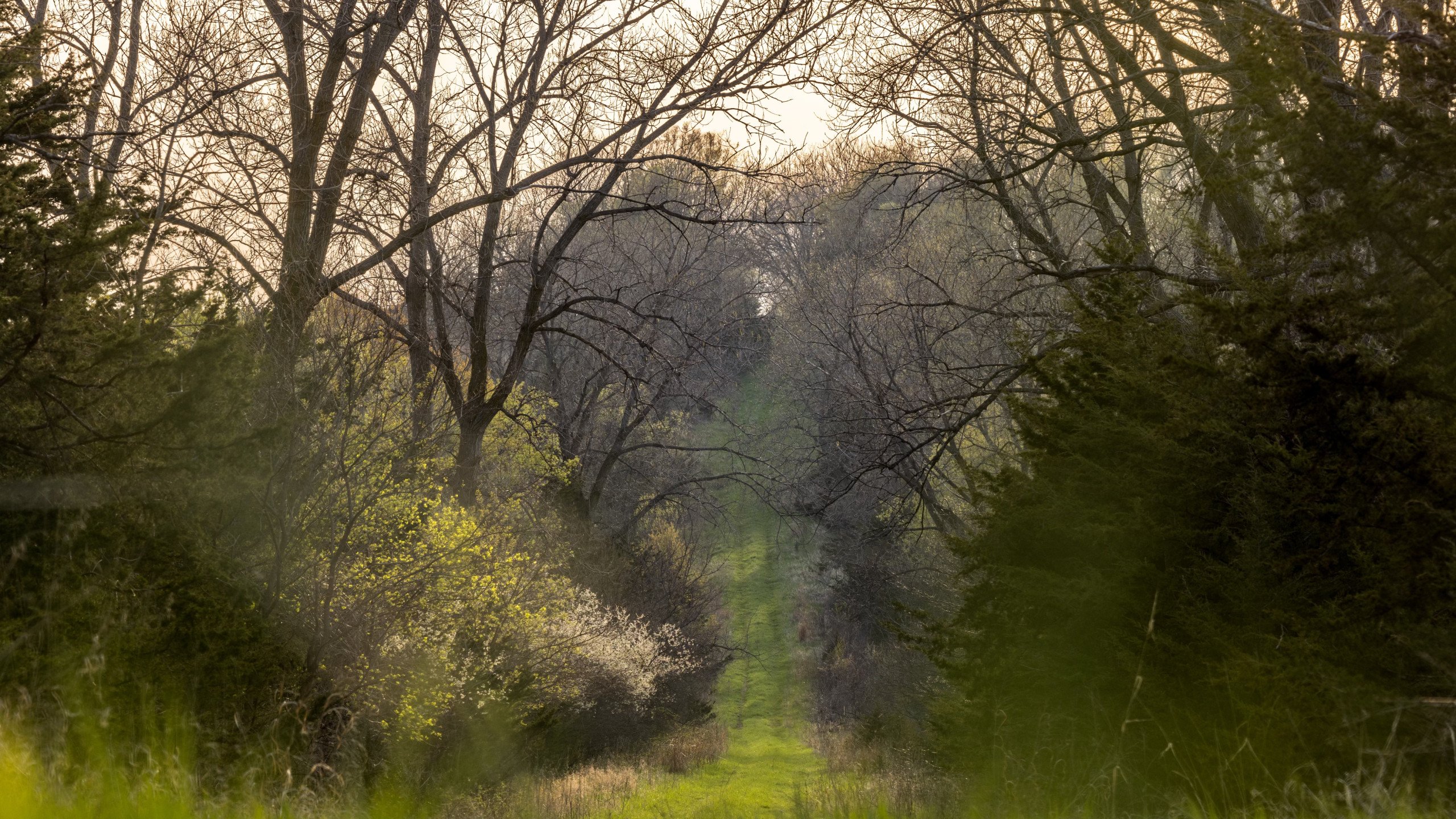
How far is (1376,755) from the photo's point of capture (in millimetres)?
5129

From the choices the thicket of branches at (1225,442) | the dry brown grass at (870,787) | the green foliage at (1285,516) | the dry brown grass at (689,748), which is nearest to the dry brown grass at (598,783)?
the dry brown grass at (689,748)

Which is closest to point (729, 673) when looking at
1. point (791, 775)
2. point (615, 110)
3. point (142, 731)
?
point (791, 775)

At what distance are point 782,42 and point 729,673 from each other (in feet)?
70.4

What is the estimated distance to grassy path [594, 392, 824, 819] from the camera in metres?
16.9

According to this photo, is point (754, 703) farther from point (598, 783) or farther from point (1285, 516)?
point (1285, 516)

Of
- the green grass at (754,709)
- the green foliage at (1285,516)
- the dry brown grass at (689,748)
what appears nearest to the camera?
the green foliage at (1285,516)

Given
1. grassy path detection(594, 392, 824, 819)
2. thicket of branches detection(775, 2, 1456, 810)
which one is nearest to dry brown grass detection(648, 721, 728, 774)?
grassy path detection(594, 392, 824, 819)

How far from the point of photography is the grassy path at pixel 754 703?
16891mm

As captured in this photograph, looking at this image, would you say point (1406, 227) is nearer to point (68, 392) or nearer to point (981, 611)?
point (981, 611)

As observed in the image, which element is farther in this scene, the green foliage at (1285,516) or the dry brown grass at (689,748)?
the dry brown grass at (689,748)

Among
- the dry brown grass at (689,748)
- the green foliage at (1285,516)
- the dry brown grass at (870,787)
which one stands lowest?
the dry brown grass at (689,748)

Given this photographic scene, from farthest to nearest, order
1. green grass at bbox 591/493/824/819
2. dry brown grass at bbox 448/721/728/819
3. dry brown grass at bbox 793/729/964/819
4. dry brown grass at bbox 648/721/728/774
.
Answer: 1. dry brown grass at bbox 648/721/728/774
2. green grass at bbox 591/493/824/819
3. dry brown grass at bbox 448/721/728/819
4. dry brown grass at bbox 793/729/964/819

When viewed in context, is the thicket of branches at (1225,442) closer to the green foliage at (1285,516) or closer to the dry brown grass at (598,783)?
the green foliage at (1285,516)

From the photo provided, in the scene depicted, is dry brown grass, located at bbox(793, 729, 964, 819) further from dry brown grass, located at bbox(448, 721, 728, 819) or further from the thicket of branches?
dry brown grass, located at bbox(448, 721, 728, 819)
